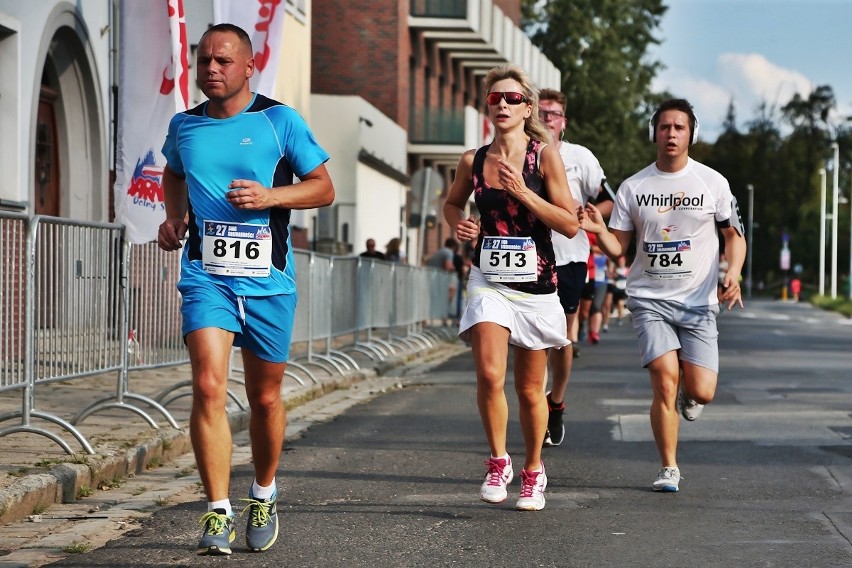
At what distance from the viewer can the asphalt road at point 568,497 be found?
6.23 metres

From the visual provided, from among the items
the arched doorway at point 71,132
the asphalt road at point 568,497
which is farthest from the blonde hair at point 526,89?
the arched doorway at point 71,132

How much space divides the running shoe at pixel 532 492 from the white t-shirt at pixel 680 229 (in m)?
1.38

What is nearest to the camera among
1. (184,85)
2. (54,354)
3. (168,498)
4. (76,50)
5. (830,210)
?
(168,498)

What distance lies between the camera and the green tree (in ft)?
211

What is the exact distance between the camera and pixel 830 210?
132 meters

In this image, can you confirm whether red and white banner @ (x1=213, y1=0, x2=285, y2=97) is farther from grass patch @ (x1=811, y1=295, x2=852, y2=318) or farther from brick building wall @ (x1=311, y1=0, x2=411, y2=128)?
grass patch @ (x1=811, y1=295, x2=852, y2=318)

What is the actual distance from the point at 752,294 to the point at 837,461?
126654 mm

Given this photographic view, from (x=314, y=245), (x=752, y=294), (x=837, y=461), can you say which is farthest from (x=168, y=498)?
(x=752, y=294)

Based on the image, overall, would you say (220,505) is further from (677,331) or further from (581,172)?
(581,172)

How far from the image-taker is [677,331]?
27.8 ft

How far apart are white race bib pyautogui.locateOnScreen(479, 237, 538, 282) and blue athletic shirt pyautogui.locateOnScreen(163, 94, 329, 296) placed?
141 cm

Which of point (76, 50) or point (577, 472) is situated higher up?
point (76, 50)

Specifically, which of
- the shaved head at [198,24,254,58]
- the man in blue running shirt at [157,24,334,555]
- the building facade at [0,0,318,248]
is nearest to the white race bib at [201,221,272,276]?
the man in blue running shirt at [157,24,334,555]

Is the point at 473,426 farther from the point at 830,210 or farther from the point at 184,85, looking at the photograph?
the point at 830,210
